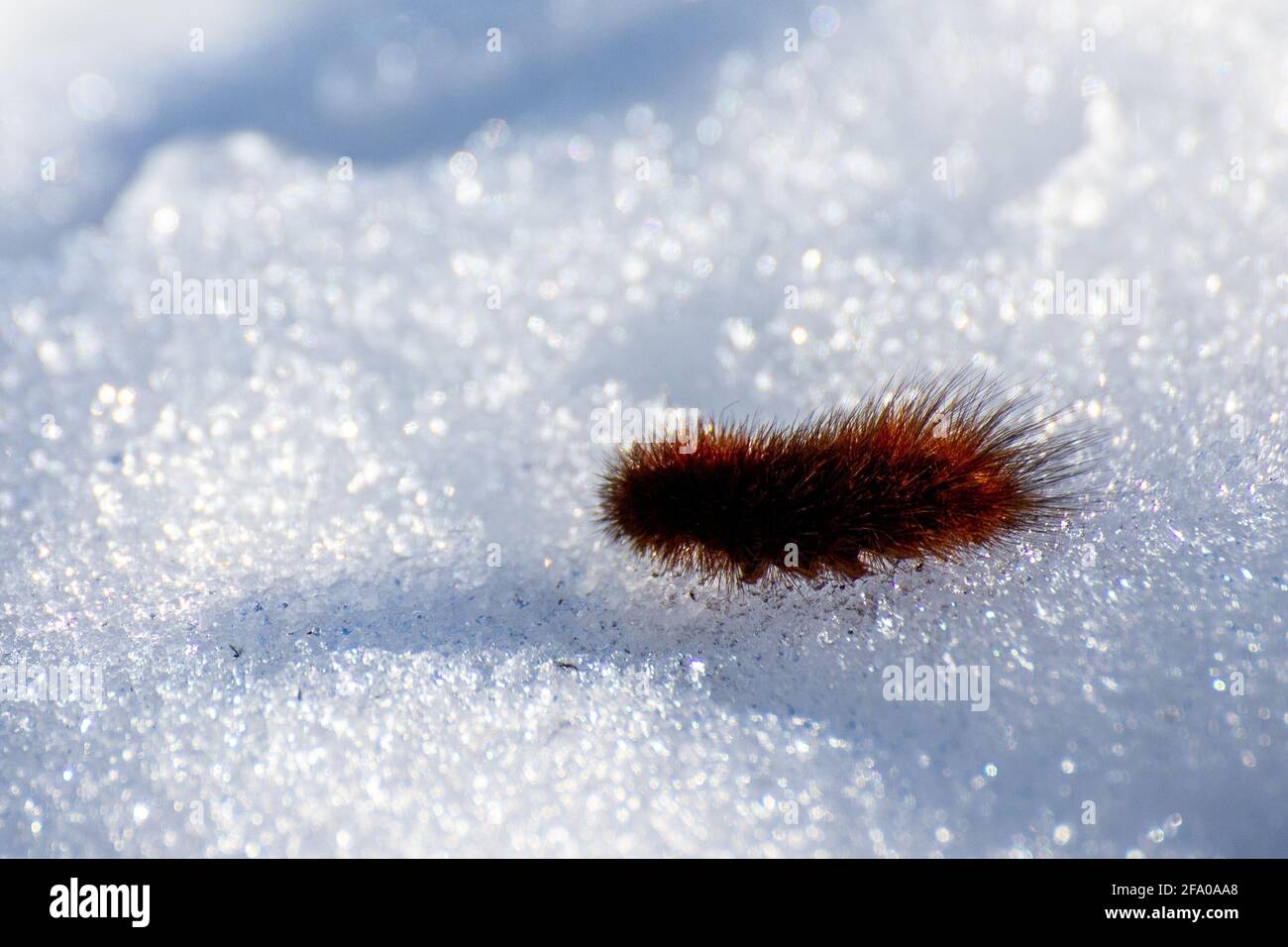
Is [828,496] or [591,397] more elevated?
[591,397]

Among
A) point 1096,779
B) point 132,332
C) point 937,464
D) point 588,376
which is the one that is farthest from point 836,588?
point 132,332

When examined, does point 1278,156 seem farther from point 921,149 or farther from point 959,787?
point 959,787
